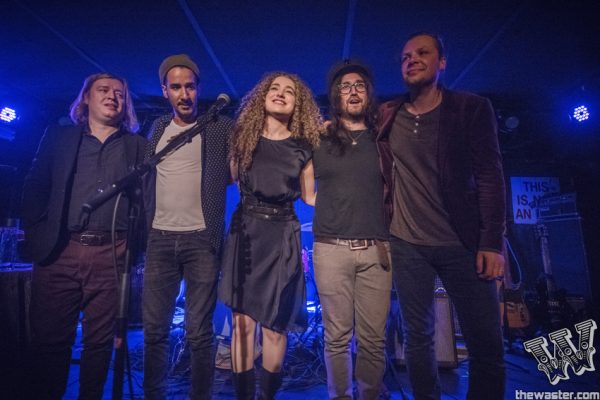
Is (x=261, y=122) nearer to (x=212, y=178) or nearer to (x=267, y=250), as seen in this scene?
(x=212, y=178)

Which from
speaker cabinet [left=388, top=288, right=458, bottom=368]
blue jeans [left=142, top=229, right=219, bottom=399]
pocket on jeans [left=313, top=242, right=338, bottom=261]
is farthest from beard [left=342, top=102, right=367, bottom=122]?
speaker cabinet [left=388, top=288, right=458, bottom=368]

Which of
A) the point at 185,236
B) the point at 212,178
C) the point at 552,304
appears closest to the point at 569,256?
the point at 552,304

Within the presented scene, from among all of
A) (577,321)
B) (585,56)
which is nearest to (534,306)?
(577,321)

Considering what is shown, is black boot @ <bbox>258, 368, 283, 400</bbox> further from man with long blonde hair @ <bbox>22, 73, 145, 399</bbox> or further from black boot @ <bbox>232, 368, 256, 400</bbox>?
man with long blonde hair @ <bbox>22, 73, 145, 399</bbox>

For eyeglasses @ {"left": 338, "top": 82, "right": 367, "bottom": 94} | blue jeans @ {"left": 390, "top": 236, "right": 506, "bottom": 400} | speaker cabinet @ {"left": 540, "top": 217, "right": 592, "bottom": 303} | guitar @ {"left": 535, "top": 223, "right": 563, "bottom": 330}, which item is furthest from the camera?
speaker cabinet @ {"left": 540, "top": 217, "right": 592, "bottom": 303}

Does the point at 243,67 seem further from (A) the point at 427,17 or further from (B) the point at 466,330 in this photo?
(B) the point at 466,330

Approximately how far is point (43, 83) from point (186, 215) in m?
6.39

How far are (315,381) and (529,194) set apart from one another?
7.28 meters

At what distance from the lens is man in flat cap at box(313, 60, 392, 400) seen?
2046 millimetres

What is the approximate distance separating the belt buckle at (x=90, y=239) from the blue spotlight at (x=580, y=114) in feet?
28.1

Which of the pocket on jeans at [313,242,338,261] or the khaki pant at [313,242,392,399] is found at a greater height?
the pocket on jeans at [313,242,338,261]

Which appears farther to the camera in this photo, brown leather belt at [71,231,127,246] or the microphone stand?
→ brown leather belt at [71,231,127,246]

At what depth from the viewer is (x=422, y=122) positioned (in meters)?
2.22

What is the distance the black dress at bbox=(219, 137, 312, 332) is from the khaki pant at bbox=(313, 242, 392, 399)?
191 mm
